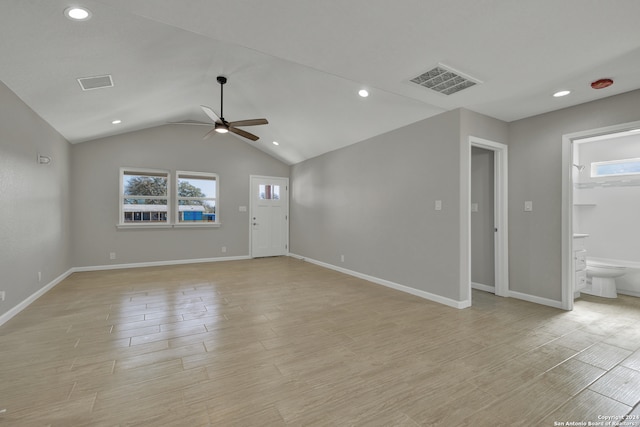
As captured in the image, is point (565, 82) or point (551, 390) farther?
point (565, 82)

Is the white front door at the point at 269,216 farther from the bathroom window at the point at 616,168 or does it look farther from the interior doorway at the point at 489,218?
the bathroom window at the point at 616,168

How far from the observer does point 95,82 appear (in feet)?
10.9

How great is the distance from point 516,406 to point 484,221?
A: 317 cm

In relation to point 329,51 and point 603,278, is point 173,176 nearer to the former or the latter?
point 329,51

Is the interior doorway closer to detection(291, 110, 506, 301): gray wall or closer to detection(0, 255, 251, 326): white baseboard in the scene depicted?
detection(291, 110, 506, 301): gray wall

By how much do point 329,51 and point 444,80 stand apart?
1302 millimetres

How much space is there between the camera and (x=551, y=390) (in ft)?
6.33

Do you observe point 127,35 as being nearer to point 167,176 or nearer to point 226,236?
point 167,176

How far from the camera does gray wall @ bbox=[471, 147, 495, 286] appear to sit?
4.35 metres

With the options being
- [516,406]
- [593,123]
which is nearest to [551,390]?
[516,406]

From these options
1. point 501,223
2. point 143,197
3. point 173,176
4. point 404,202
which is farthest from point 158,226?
point 501,223

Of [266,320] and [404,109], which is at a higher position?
[404,109]

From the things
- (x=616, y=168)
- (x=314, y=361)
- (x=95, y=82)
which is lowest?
(x=314, y=361)

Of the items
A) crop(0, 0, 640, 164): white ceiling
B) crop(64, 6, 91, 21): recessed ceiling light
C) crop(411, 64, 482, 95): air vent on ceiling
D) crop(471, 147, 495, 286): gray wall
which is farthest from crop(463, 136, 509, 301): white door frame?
crop(64, 6, 91, 21): recessed ceiling light
